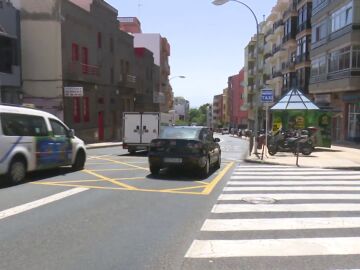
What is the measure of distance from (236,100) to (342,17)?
92479 millimetres

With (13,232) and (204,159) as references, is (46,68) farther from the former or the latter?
(13,232)

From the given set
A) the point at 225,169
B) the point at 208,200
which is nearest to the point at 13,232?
the point at 208,200

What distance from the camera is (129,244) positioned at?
612 cm

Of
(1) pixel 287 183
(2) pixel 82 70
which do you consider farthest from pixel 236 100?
(1) pixel 287 183

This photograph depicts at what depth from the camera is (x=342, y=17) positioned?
111 feet

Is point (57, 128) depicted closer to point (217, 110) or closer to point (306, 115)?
point (306, 115)

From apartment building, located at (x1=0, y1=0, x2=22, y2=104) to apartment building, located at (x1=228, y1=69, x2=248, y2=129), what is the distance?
87.0 m

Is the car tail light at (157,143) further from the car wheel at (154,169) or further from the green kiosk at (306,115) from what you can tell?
the green kiosk at (306,115)

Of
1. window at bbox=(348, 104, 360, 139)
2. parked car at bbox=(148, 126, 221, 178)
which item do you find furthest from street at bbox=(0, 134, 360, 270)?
window at bbox=(348, 104, 360, 139)

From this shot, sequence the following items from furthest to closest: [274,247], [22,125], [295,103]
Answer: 1. [295,103]
2. [22,125]
3. [274,247]

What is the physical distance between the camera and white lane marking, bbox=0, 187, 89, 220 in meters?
7.95

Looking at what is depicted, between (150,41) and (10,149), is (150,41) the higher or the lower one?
the higher one

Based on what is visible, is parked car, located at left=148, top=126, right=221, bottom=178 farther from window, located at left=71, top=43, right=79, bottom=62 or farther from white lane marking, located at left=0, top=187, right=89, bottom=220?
window, located at left=71, top=43, right=79, bottom=62

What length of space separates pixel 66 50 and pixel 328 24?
842 inches
